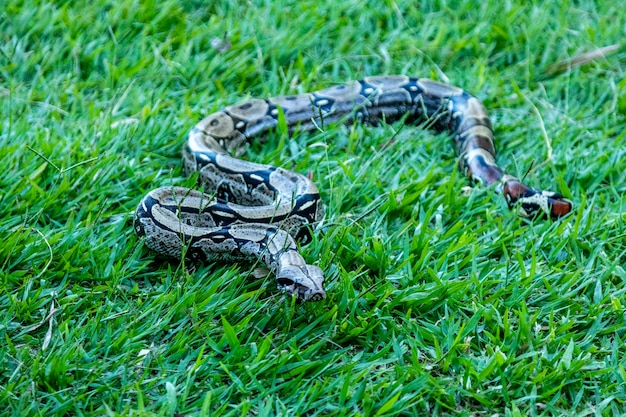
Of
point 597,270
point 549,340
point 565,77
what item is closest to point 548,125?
point 565,77

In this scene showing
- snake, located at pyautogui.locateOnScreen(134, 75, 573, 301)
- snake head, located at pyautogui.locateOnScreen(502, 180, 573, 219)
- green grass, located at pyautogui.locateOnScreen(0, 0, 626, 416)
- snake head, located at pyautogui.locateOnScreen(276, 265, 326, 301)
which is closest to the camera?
green grass, located at pyautogui.locateOnScreen(0, 0, 626, 416)

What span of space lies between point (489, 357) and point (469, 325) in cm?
23

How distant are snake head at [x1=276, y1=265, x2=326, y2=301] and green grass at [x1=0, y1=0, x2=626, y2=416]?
114 millimetres

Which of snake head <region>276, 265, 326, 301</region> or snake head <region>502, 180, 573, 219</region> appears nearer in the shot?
snake head <region>276, 265, 326, 301</region>

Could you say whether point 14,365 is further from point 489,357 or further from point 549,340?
point 549,340

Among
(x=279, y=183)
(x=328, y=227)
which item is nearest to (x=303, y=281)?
(x=328, y=227)

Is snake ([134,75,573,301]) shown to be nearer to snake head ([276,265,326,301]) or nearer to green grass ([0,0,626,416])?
snake head ([276,265,326,301])

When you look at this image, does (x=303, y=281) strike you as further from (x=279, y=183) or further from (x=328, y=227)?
(x=279, y=183)

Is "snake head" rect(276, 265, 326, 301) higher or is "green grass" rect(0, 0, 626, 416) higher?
"snake head" rect(276, 265, 326, 301)

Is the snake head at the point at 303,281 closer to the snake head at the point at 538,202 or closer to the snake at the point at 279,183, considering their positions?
the snake at the point at 279,183

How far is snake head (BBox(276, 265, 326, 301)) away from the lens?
4465 millimetres

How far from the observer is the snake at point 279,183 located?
16.6ft

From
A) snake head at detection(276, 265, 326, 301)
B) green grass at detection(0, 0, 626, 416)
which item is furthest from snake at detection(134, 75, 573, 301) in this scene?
green grass at detection(0, 0, 626, 416)

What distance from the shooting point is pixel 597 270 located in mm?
5164
